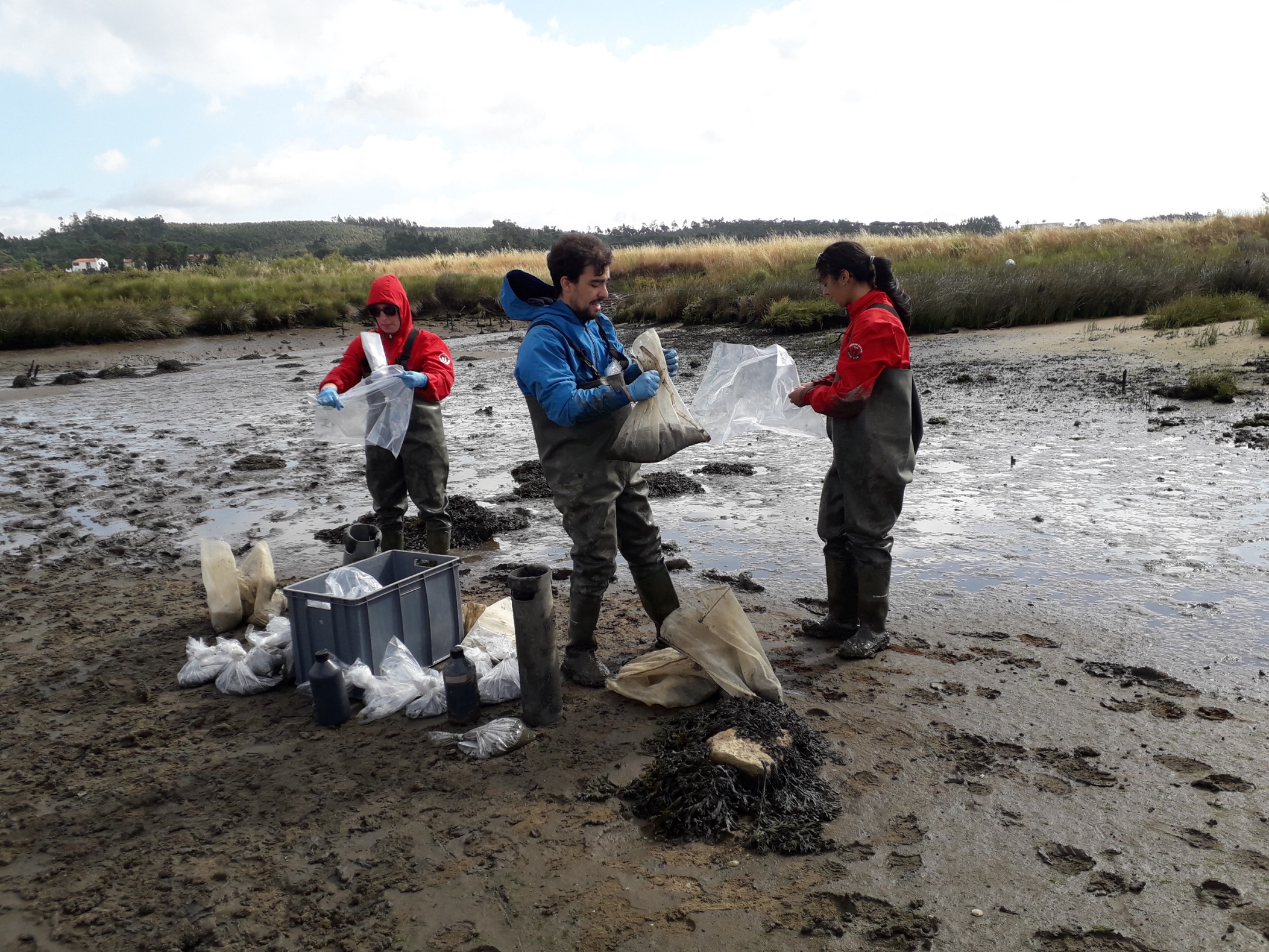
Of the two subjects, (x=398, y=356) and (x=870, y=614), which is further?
(x=398, y=356)

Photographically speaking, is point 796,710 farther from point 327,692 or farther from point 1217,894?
point 327,692

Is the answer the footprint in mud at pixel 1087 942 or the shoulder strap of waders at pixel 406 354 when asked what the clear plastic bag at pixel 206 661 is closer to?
the shoulder strap of waders at pixel 406 354

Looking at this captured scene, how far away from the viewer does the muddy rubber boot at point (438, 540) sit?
17.0 feet

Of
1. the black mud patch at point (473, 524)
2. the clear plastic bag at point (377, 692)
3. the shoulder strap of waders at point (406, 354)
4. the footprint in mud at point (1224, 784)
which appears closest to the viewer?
Answer: the footprint in mud at point (1224, 784)

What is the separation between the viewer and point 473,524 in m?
6.67

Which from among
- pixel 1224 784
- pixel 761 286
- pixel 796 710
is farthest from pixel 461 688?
pixel 761 286

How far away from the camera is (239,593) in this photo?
16.0ft

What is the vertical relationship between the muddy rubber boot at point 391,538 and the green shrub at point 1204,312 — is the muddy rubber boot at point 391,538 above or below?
below

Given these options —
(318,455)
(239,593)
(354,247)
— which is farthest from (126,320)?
(354,247)

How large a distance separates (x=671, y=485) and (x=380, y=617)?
4010 mm

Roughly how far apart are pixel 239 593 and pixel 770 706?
301 centimetres

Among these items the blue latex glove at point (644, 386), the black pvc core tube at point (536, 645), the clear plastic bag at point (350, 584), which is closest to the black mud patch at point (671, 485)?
the clear plastic bag at point (350, 584)

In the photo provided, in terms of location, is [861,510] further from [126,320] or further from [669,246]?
[669,246]

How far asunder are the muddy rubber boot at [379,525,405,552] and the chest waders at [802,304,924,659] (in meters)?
2.40
